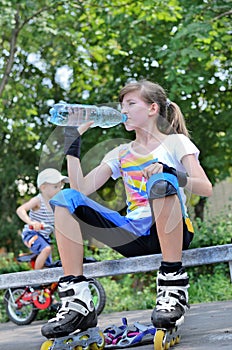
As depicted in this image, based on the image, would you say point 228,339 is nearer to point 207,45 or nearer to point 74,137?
point 74,137

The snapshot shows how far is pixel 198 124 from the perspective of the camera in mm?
13711

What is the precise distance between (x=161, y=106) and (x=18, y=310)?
3579 millimetres

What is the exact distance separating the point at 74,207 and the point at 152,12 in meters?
8.34

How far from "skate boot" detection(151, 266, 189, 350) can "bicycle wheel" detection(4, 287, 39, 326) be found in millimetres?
3473

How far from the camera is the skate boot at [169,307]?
304cm

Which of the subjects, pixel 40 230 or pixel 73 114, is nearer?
pixel 73 114

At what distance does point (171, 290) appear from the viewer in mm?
3176

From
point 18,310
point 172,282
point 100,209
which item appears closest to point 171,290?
point 172,282

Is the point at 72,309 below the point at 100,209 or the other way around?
below

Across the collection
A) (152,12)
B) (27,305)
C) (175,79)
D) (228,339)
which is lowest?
(27,305)

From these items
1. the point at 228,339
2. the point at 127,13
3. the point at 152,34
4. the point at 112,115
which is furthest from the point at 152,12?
the point at 228,339

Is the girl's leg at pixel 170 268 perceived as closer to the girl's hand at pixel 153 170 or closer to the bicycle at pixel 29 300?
the girl's hand at pixel 153 170

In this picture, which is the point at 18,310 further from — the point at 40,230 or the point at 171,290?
the point at 171,290

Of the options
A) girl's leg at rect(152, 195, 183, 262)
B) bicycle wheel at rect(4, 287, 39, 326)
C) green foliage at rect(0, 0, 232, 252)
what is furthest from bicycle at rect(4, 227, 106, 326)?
green foliage at rect(0, 0, 232, 252)
